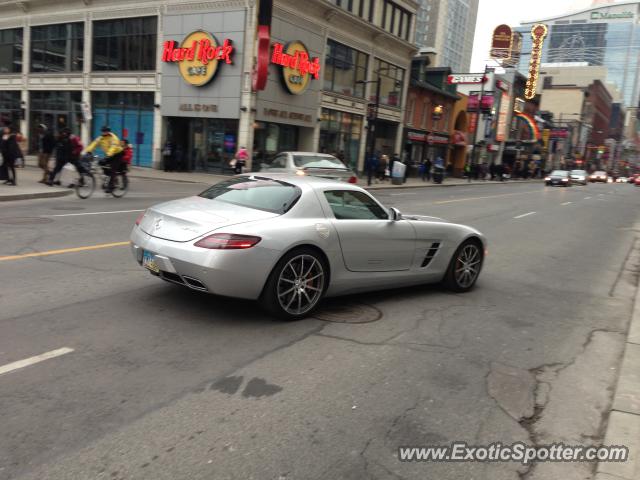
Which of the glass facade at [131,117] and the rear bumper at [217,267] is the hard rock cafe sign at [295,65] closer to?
the glass facade at [131,117]

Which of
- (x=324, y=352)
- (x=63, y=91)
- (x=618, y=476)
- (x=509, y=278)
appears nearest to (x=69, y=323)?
(x=324, y=352)

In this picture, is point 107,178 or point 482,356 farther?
point 107,178

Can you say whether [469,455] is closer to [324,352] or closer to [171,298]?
[324,352]

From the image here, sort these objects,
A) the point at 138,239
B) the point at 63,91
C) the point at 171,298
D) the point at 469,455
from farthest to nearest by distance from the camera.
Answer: the point at 63,91 → the point at 171,298 → the point at 138,239 → the point at 469,455

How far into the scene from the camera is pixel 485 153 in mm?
64438

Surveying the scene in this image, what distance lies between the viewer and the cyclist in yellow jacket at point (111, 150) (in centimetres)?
1395

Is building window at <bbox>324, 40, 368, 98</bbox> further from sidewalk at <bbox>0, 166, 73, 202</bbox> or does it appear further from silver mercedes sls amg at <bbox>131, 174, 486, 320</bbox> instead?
silver mercedes sls amg at <bbox>131, 174, 486, 320</bbox>

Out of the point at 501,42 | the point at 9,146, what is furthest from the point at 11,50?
the point at 501,42

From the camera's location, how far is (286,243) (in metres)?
4.95

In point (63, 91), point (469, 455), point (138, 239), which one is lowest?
point (469, 455)

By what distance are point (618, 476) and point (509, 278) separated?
5424 millimetres

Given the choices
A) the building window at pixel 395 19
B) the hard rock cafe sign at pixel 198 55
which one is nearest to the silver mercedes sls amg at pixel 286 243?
the hard rock cafe sign at pixel 198 55

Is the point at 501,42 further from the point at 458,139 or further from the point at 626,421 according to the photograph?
the point at 626,421

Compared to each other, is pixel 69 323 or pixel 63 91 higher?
pixel 63 91
